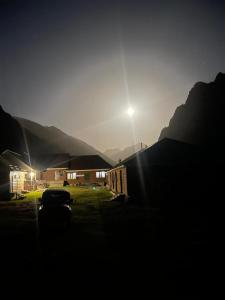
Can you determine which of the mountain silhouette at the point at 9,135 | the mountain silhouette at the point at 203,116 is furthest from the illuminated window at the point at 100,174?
the mountain silhouette at the point at 9,135

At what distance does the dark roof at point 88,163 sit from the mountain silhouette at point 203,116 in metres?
41.8

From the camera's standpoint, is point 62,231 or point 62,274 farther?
point 62,231

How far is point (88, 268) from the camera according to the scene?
7883mm

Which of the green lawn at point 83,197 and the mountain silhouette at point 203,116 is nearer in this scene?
the green lawn at point 83,197

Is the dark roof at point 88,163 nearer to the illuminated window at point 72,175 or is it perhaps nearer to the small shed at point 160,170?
the illuminated window at point 72,175

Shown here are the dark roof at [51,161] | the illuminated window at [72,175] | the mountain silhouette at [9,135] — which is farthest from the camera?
the mountain silhouette at [9,135]

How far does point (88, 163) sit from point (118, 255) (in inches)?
2124

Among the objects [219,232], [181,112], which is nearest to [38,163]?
[219,232]

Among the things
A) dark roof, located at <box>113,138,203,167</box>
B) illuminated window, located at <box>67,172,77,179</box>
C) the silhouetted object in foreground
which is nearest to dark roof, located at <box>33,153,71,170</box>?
→ illuminated window, located at <box>67,172,77,179</box>

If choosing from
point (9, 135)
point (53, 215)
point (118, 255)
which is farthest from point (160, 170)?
point (9, 135)

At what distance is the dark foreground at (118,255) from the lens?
6914 millimetres

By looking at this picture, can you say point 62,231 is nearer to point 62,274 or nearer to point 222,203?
point 62,274

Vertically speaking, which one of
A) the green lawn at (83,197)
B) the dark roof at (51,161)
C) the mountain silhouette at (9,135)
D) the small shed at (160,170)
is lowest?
the green lawn at (83,197)

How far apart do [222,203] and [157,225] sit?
954 centimetres
